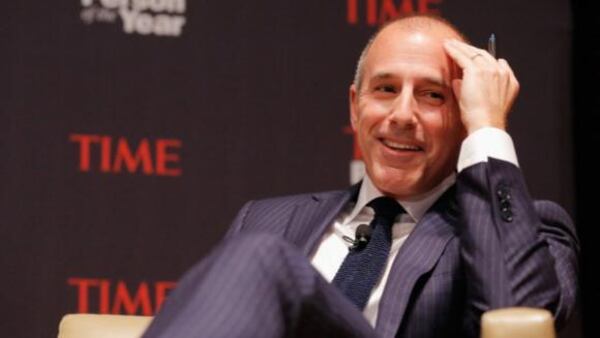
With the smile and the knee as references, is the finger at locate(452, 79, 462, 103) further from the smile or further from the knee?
the knee

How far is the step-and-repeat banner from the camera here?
10.2ft

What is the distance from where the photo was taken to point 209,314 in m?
1.61

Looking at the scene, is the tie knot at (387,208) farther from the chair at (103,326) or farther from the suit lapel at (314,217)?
the chair at (103,326)

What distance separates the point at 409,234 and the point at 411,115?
0.94ft

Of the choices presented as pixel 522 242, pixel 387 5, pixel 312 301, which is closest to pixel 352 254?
pixel 522 242

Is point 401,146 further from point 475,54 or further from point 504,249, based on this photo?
point 504,249

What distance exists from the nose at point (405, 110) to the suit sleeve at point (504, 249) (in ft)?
0.88

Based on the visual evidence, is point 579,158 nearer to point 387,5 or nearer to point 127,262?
point 387,5

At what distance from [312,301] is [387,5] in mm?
1810

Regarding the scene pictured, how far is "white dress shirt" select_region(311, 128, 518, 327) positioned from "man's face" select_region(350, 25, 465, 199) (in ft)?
0.10

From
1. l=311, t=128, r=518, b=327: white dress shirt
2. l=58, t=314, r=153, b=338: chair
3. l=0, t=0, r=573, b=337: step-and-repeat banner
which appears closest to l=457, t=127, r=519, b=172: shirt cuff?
l=311, t=128, r=518, b=327: white dress shirt

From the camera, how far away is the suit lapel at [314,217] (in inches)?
96.7

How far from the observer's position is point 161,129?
10.4ft

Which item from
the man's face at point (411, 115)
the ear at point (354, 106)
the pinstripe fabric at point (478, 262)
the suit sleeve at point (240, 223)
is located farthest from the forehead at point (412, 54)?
the suit sleeve at point (240, 223)
